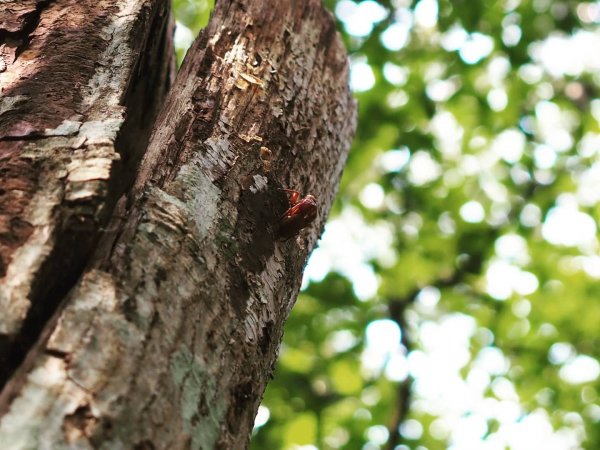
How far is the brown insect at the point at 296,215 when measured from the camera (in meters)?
1.72

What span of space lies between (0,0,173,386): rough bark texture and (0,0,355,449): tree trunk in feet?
0.06

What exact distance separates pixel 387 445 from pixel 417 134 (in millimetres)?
2659

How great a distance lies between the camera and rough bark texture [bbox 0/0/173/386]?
1273 mm

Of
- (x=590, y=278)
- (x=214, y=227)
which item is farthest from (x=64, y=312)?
(x=590, y=278)

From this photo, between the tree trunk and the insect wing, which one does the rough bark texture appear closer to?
the tree trunk

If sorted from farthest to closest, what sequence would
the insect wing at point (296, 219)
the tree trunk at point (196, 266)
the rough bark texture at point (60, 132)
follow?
1. the insect wing at point (296, 219)
2. the rough bark texture at point (60, 132)
3. the tree trunk at point (196, 266)

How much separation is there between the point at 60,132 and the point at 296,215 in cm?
63

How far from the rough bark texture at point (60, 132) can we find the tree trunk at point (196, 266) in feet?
0.06

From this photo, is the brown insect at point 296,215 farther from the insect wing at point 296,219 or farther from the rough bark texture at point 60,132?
the rough bark texture at point 60,132

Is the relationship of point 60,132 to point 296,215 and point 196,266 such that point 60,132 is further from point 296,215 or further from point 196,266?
point 296,215

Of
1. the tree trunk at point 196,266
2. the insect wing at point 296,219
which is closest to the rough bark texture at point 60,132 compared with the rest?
the tree trunk at point 196,266

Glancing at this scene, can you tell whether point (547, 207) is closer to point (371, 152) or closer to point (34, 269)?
point (371, 152)

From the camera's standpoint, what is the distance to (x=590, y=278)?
611 cm

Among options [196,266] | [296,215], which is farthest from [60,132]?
[296,215]
